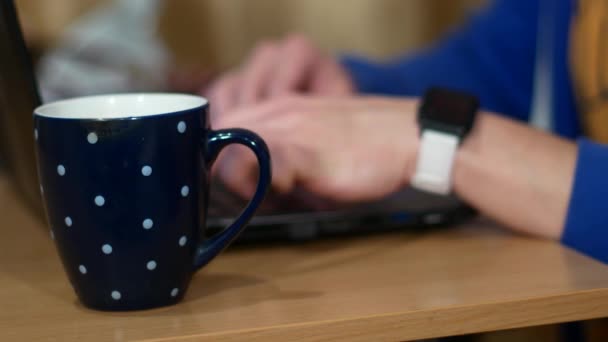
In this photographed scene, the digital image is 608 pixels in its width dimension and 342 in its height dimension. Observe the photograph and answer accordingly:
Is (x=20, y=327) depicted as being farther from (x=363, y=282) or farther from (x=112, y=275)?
(x=363, y=282)

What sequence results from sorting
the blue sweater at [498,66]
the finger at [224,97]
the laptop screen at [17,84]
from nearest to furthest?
the laptop screen at [17,84]
the finger at [224,97]
the blue sweater at [498,66]

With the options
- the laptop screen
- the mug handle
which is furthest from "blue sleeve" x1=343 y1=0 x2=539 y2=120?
the mug handle

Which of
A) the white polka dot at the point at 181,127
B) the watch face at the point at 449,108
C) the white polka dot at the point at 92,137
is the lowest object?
the watch face at the point at 449,108

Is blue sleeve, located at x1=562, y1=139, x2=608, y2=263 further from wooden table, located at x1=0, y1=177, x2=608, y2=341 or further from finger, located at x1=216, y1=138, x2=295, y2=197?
finger, located at x1=216, y1=138, x2=295, y2=197

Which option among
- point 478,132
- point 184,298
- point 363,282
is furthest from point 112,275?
point 478,132

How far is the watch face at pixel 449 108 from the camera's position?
640 millimetres

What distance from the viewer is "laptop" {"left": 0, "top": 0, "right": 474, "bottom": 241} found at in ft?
1.85

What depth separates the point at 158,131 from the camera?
17.4 inches

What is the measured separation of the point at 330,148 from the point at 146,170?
0.76ft

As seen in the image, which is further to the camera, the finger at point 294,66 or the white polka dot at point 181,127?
the finger at point 294,66

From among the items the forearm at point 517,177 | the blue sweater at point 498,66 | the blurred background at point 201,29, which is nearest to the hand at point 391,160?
the forearm at point 517,177

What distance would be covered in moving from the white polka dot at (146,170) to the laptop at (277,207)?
157 mm

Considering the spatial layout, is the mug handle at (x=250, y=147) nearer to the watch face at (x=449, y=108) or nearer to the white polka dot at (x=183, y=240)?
the white polka dot at (x=183, y=240)

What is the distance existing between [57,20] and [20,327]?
1.12 m
